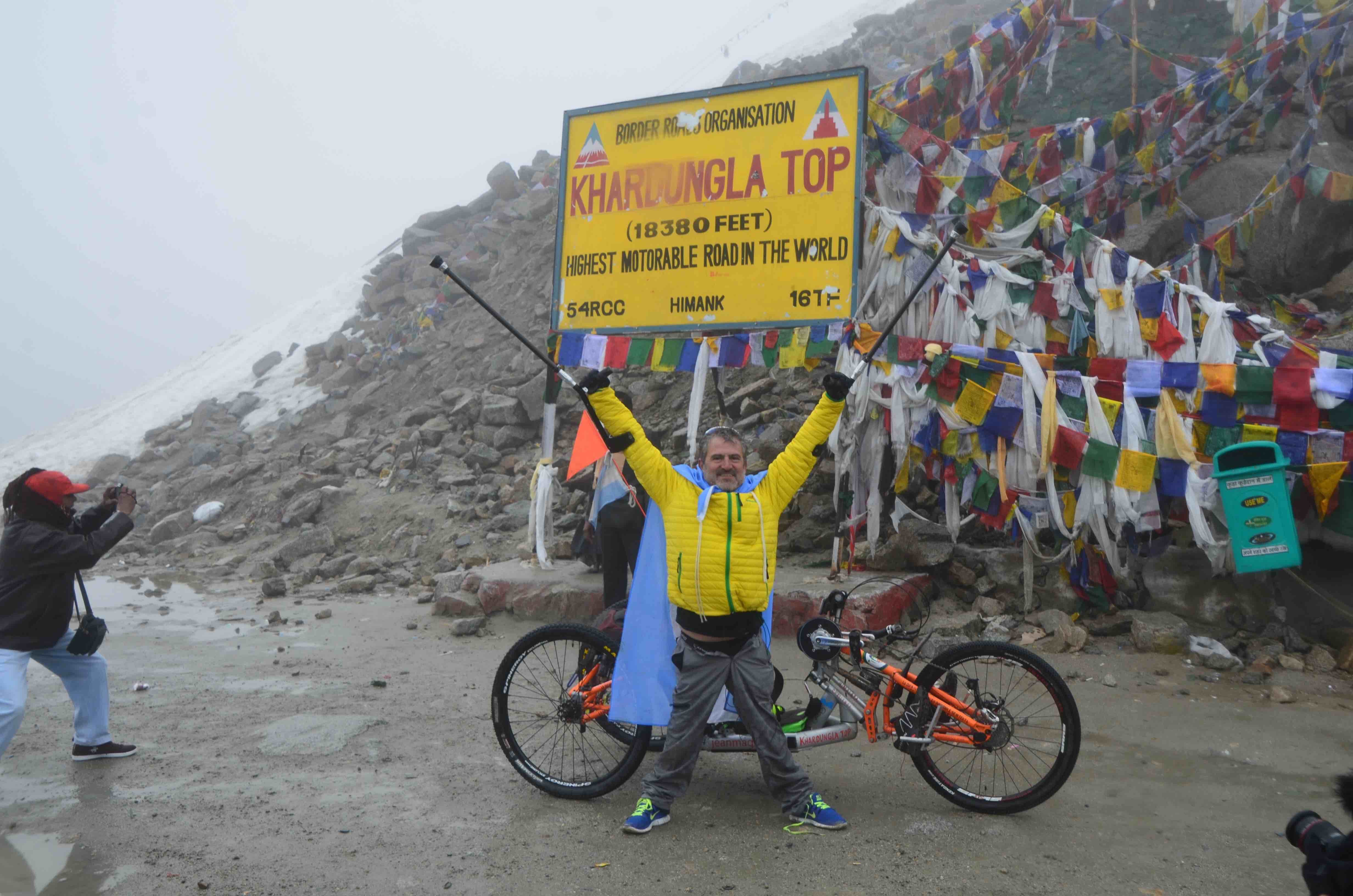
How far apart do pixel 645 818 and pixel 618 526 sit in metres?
2.71

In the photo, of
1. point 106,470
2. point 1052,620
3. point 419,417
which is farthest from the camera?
point 106,470

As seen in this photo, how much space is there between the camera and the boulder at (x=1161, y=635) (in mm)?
5820

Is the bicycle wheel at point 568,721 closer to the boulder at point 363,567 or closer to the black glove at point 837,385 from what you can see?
the black glove at point 837,385

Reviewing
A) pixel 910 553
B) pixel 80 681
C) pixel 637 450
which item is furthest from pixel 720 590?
pixel 910 553

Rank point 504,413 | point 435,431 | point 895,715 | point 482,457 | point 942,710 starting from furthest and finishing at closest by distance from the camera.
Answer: point 435,431 < point 504,413 < point 482,457 < point 895,715 < point 942,710

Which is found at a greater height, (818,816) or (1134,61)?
(1134,61)

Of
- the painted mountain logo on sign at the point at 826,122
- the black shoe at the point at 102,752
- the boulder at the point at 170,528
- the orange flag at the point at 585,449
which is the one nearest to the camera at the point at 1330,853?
the black shoe at the point at 102,752

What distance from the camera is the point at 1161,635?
5.84m

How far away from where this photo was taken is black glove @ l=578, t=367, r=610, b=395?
3.45 meters

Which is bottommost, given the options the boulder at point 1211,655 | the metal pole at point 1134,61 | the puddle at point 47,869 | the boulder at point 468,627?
the puddle at point 47,869

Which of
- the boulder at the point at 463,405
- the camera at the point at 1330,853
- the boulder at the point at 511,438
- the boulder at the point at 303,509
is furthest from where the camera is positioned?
the boulder at the point at 463,405

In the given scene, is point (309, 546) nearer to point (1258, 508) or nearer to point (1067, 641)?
point (1067, 641)

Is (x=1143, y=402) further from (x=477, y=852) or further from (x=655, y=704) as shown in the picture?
(x=477, y=852)

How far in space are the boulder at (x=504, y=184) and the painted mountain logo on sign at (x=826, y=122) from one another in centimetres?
1812
